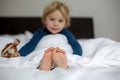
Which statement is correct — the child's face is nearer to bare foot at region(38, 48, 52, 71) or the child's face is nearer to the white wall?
bare foot at region(38, 48, 52, 71)

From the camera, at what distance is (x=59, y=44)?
1.56m

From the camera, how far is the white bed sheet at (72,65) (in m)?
0.93

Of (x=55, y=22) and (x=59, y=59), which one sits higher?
(x=55, y=22)

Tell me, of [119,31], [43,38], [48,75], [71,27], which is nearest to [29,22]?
[71,27]

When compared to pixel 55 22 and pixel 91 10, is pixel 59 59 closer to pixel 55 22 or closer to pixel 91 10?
pixel 55 22

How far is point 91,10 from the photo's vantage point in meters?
2.35

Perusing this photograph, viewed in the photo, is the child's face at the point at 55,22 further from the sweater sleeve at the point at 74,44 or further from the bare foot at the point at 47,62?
the bare foot at the point at 47,62

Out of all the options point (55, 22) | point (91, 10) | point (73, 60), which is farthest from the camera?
point (91, 10)

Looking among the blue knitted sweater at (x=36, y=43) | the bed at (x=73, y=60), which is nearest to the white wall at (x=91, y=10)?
the bed at (x=73, y=60)

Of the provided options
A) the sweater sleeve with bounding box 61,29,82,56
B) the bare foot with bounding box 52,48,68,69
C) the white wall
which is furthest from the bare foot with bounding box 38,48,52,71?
the white wall

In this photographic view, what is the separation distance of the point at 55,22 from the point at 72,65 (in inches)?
15.2

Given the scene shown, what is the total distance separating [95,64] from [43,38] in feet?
1.40

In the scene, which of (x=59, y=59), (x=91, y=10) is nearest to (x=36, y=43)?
(x=59, y=59)

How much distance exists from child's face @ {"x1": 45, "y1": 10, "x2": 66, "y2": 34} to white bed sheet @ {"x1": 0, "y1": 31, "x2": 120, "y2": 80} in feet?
0.17
